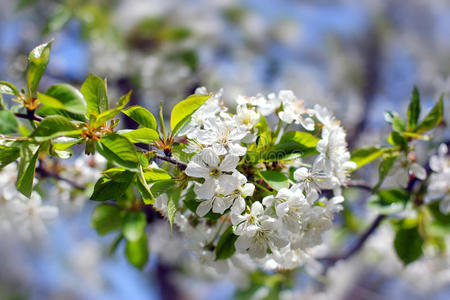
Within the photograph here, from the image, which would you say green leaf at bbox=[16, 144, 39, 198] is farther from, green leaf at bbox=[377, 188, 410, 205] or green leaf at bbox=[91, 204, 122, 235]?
green leaf at bbox=[377, 188, 410, 205]

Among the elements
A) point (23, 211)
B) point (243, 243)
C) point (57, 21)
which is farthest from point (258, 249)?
point (57, 21)

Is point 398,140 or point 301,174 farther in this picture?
point 398,140

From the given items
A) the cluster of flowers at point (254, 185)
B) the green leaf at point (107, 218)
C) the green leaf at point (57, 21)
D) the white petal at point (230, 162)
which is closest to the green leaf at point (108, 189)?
the cluster of flowers at point (254, 185)

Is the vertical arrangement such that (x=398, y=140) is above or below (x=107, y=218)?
above

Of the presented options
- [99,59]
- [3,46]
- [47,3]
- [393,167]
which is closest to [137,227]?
[393,167]

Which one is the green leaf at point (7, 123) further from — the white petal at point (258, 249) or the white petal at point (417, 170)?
the white petal at point (417, 170)

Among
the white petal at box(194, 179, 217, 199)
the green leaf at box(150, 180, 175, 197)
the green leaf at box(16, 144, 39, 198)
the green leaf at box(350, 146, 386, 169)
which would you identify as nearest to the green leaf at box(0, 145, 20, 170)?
the green leaf at box(16, 144, 39, 198)

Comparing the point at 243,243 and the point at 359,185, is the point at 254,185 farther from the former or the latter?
the point at 359,185
